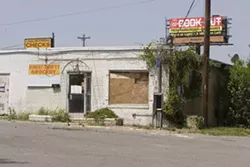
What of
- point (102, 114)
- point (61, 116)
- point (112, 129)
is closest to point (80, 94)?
point (61, 116)

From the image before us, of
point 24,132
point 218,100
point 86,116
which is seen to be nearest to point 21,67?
point 86,116

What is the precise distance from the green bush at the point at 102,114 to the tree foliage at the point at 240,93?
667 cm

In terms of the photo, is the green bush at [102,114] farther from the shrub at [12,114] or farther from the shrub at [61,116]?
the shrub at [12,114]

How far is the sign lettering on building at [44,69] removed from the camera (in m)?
25.2

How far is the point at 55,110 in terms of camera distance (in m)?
24.9

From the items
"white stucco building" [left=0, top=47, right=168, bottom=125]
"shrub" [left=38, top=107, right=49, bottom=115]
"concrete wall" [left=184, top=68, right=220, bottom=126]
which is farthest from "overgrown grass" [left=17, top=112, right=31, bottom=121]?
"concrete wall" [left=184, top=68, right=220, bottom=126]

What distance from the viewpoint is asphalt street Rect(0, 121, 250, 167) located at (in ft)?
38.1

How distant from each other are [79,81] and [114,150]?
36.8 ft

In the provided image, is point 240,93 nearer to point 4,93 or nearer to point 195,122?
point 195,122

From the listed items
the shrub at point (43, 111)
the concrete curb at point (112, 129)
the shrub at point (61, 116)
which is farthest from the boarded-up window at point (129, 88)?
the shrub at point (43, 111)

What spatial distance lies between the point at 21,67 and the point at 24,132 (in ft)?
28.4

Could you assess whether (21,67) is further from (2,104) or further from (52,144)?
(52,144)

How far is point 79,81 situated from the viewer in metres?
24.9

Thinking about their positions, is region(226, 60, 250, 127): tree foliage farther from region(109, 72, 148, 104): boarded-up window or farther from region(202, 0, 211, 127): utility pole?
region(109, 72, 148, 104): boarded-up window
